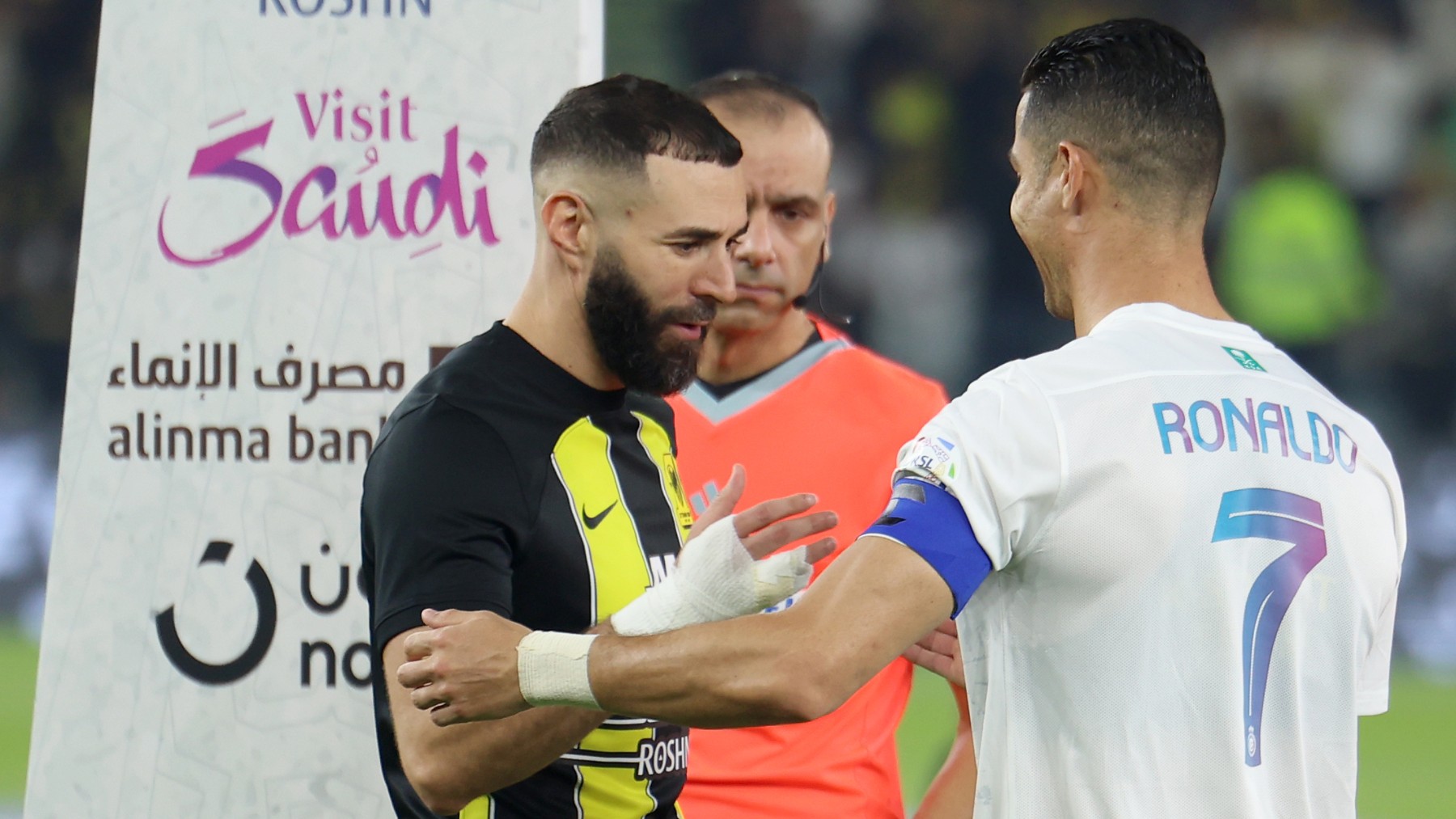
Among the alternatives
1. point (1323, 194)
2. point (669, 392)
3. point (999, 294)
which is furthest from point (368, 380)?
point (1323, 194)

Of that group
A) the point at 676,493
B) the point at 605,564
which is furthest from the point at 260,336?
the point at 605,564

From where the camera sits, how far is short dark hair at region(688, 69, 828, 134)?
3562 millimetres

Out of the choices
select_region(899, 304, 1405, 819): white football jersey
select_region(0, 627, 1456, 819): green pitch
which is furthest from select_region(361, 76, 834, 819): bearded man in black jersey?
select_region(0, 627, 1456, 819): green pitch

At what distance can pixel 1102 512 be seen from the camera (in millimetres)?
2113

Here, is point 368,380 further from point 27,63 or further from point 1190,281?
point 27,63

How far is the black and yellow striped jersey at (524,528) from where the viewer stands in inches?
94.0

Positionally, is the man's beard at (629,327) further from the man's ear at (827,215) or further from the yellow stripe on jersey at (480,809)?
the man's ear at (827,215)

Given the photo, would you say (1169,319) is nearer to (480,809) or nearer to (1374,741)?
(480,809)

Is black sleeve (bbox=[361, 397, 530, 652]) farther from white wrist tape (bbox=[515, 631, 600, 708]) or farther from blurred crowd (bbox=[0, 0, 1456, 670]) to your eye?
blurred crowd (bbox=[0, 0, 1456, 670])

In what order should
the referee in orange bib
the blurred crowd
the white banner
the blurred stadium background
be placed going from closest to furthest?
the white banner < the referee in orange bib < the blurred stadium background < the blurred crowd

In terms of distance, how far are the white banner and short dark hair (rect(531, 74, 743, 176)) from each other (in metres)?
0.34

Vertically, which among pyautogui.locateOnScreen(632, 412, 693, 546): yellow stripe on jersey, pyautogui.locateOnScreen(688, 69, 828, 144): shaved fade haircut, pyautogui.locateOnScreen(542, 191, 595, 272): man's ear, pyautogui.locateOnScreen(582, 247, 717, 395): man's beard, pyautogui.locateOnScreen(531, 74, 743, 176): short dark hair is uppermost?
pyautogui.locateOnScreen(688, 69, 828, 144): shaved fade haircut

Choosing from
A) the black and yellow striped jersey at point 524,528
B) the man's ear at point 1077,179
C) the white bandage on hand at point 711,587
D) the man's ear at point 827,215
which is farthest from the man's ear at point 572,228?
the man's ear at point 827,215

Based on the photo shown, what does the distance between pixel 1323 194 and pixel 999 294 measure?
2226mm
